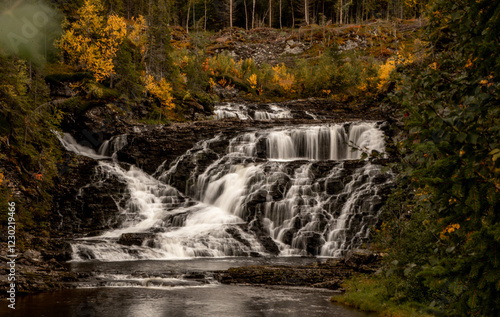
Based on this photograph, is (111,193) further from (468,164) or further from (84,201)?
(468,164)

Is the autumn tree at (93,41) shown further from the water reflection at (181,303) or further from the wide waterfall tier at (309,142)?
the water reflection at (181,303)

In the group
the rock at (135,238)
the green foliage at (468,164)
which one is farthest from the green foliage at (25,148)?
the green foliage at (468,164)

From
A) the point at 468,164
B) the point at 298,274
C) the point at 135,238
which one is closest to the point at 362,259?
the point at 298,274

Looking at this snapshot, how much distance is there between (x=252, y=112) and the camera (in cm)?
4700

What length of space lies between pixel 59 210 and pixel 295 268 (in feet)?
51.8

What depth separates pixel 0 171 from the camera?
2216cm

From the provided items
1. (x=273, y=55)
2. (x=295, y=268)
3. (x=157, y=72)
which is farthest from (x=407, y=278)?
(x=273, y=55)

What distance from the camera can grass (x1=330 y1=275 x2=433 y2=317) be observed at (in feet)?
37.2

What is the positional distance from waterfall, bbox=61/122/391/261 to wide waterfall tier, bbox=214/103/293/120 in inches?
471

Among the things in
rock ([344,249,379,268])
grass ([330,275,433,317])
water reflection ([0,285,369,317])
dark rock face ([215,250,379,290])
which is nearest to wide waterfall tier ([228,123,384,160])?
dark rock face ([215,250,379,290])

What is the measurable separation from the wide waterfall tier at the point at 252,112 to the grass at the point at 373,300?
3229cm

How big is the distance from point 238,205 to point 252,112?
21494mm

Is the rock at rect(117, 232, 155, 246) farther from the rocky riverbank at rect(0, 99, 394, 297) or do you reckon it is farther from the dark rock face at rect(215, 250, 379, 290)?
the dark rock face at rect(215, 250, 379, 290)

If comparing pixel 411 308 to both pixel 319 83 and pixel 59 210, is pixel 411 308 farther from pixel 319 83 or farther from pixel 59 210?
pixel 319 83
